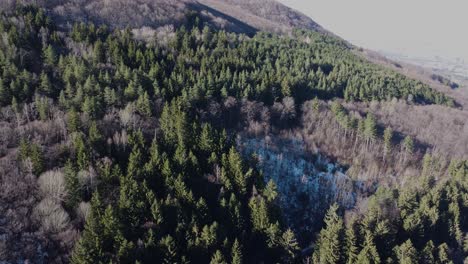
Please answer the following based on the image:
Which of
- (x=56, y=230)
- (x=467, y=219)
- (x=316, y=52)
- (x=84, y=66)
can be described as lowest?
(x=56, y=230)

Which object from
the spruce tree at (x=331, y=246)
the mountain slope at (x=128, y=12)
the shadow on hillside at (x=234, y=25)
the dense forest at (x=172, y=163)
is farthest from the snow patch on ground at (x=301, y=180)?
the shadow on hillside at (x=234, y=25)

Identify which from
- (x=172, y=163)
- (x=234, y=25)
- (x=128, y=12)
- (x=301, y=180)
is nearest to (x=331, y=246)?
(x=301, y=180)

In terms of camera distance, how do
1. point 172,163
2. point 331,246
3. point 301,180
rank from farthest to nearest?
1. point 301,180
2. point 172,163
3. point 331,246

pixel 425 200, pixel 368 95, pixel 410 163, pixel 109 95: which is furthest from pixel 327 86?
pixel 109 95

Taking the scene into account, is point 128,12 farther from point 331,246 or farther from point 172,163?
point 331,246

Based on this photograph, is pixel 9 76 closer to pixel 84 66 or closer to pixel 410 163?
pixel 84 66

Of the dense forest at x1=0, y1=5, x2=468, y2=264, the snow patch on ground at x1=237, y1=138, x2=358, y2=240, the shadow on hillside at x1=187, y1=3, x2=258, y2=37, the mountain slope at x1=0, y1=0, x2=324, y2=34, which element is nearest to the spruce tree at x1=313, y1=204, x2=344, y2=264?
the dense forest at x1=0, y1=5, x2=468, y2=264

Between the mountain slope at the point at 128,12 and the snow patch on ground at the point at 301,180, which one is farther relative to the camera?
the mountain slope at the point at 128,12

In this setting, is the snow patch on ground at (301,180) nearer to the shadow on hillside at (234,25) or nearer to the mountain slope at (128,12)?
the mountain slope at (128,12)

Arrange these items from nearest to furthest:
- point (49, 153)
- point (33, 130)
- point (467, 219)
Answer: point (49, 153) → point (33, 130) → point (467, 219)
